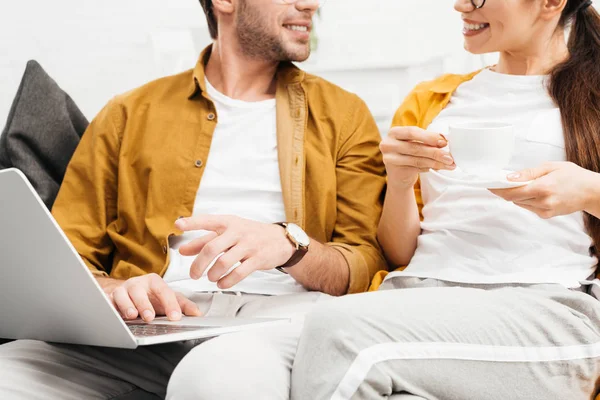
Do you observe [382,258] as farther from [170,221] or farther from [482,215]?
[170,221]

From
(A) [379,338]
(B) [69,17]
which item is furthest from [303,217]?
(B) [69,17]

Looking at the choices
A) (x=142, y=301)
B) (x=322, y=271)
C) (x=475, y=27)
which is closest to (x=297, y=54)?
(x=475, y=27)

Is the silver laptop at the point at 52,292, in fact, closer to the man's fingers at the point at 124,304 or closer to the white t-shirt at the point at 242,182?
the man's fingers at the point at 124,304

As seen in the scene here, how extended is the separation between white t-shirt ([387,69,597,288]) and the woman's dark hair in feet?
0.09

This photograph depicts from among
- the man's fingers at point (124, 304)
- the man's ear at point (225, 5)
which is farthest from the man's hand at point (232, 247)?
the man's ear at point (225, 5)

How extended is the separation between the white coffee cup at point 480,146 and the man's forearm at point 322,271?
0.45 meters

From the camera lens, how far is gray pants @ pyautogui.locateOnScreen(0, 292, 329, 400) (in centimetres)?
123

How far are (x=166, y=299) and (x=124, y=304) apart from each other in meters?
0.08

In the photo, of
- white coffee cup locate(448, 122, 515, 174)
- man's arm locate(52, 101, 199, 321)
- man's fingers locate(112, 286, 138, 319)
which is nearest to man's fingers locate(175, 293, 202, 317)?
man's fingers locate(112, 286, 138, 319)

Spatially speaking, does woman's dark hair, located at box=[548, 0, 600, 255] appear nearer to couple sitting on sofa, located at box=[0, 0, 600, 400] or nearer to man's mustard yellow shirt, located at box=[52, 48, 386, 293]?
couple sitting on sofa, located at box=[0, 0, 600, 400]

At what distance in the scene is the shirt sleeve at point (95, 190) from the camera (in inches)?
74.9

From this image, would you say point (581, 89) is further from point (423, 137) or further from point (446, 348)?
point (446, 348)

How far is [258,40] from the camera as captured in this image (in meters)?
1.98

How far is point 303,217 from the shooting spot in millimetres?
1837
